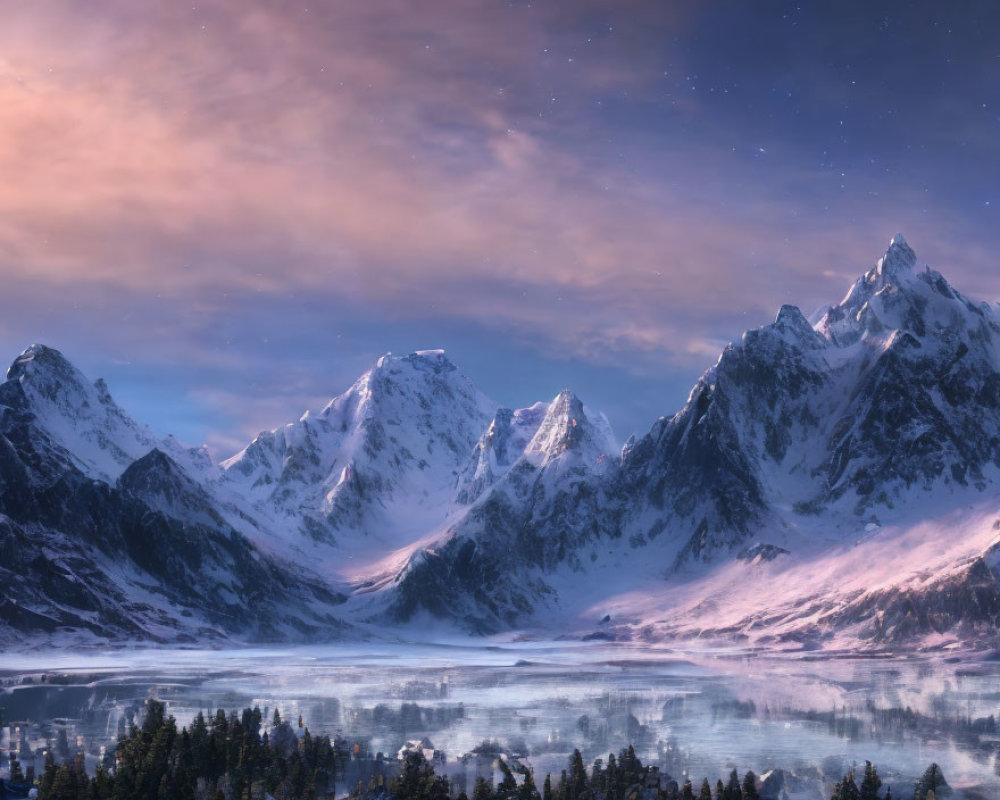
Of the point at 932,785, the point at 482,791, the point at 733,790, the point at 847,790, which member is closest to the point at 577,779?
the point at 482,791

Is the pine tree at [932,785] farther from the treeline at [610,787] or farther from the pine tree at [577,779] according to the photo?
the pine tree at [577,779]

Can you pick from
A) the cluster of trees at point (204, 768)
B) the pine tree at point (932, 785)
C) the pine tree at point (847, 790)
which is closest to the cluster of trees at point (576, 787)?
the pine tree at point (847, 790)

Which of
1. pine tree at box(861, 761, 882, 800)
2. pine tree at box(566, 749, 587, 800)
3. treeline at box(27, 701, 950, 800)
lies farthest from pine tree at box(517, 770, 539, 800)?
pine tree at box(861, 761, 882, 800)

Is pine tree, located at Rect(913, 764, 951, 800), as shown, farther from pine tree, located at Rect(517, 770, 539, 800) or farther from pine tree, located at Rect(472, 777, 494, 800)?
pine tree, located at Rect(472, 777, 494, 800)

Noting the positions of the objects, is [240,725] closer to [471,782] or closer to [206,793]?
[206,793]

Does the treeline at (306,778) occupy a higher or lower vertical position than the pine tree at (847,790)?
higher

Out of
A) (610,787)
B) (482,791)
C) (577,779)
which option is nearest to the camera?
(482,791)

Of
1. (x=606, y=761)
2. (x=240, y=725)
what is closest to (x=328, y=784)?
(x=240, y=725)

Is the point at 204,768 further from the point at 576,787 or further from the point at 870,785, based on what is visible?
the point at 870,785
